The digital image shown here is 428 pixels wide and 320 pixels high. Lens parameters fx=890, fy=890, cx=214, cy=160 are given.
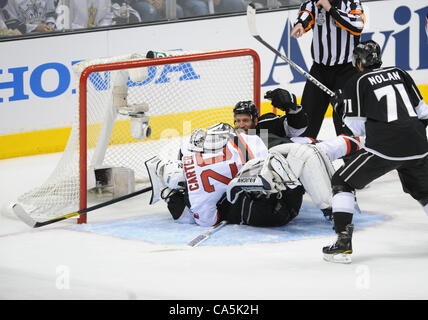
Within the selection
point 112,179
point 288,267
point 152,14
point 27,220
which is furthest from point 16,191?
point 288,267

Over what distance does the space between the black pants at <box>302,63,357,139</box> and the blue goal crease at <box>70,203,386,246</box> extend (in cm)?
56

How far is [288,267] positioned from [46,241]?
1.16 m

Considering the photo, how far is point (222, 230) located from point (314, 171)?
48 centimetres

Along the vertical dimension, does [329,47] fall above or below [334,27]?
below

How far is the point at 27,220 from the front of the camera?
399 cm

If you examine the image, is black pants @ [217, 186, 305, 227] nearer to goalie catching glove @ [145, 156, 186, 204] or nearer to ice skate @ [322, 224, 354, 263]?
goalie catching glove @ [145, 156, 186, 204]

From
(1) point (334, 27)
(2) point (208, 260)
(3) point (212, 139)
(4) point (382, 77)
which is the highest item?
(1) point (334, 27)

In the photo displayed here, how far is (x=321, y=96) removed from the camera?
467 centimetres

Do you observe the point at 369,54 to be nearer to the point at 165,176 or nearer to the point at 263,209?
the point at 263,209

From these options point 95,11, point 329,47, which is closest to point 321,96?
point 329,47

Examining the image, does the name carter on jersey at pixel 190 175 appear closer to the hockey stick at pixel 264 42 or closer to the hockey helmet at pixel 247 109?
the hockey helmet at pixel 247 109

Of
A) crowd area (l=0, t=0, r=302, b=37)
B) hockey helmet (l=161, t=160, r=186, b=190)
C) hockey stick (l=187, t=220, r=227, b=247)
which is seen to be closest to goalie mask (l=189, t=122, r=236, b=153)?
hockey helmet (l=161, t=160, r=186, b=190)

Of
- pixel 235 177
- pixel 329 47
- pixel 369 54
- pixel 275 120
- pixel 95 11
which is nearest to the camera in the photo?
pixel 369 54

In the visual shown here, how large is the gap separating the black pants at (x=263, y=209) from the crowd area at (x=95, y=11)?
260cm
